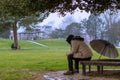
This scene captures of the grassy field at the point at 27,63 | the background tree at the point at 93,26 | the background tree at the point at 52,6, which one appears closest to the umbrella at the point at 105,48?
the background tree at the point at 52,6

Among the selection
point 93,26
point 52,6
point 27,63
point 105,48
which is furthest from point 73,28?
point 52,6

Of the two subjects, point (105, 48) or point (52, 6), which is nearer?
point (52, 6)

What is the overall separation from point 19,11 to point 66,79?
3.03m

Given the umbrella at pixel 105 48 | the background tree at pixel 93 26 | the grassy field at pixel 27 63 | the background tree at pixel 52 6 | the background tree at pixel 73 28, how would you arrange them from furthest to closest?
the background tree at pixel 73 28, the background tree at pixel 93 26, the grassy field at pixel 27 63, the umbrella at pixel 105 48, the background tree at pixel 52 6

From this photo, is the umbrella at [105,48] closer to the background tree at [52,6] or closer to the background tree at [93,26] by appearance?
the background tree at [52,6]

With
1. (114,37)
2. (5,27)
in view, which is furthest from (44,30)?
(5,27)

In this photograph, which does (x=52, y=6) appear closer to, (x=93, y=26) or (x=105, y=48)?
(x=105, y=48)

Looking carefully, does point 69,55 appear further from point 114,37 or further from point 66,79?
point 114,37

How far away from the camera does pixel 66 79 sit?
39.6ft

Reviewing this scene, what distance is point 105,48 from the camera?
531 inches

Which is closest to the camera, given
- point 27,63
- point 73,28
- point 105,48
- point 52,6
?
point 52,6

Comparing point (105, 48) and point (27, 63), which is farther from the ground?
point (105, 48)

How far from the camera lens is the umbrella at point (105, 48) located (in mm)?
13293

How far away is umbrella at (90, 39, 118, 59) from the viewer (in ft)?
43.6
